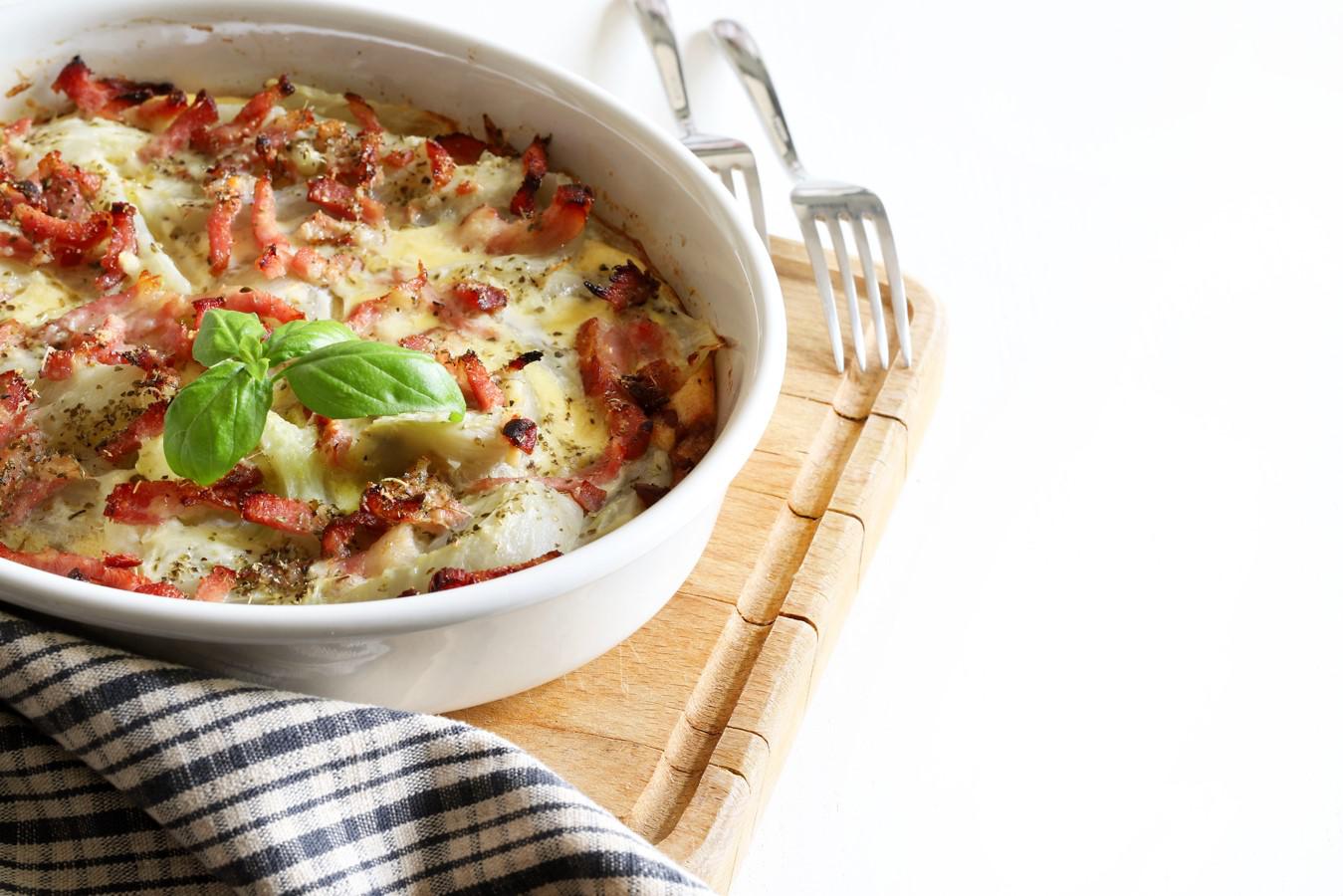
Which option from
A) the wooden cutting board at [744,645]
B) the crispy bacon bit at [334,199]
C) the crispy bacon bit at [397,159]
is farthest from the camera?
the crispy bacon bit at [397,159]

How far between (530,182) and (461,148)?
30 centimetres

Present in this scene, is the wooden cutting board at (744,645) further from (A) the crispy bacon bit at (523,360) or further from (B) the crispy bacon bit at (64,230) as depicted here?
(B) the crispy bacon bit at (64,230)

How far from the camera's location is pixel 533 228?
3.20 meters

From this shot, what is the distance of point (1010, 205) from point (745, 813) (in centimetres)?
257

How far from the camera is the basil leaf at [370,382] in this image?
8.00 ft

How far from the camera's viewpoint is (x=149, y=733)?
7.39 ft

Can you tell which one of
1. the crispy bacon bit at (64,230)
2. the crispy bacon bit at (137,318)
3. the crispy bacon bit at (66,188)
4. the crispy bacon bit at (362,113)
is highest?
the crispy bacon bit at (362,113)

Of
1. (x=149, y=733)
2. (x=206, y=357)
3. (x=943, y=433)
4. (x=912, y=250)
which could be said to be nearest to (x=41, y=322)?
(x=206, y=357)

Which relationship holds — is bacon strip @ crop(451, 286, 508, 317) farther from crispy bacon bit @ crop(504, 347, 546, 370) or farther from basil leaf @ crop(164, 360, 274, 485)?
basil leaf @ crop(164, 360, 274, 485)

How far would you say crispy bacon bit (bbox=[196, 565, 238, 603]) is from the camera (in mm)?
2479

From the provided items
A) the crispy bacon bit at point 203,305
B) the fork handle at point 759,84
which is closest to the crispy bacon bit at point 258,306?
the crispy bacon bit at point 203,305

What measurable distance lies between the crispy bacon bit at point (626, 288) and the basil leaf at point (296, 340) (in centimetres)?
65

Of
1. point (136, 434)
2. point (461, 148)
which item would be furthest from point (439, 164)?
point (136, 434)

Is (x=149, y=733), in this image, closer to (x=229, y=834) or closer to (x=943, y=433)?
(x=229, y=834)
